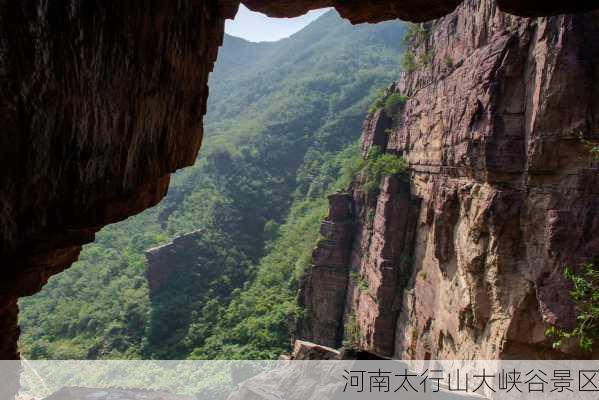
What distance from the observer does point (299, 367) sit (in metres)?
8.51

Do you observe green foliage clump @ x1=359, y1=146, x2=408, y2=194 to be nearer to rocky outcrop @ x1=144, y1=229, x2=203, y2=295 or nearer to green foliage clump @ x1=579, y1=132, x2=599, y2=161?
green foliage clump @ x1=579, y1=132, x2=599, y2=161

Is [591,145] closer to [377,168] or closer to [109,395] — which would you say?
[109,395]

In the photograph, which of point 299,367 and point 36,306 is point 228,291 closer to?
point 36,306

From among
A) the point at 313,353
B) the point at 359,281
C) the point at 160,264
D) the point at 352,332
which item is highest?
the point at 359,281

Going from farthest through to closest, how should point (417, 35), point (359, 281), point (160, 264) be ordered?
1. point (160, 264)
2. point (359, 281)
3. point (417, 35)

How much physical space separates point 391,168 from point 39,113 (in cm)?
1706

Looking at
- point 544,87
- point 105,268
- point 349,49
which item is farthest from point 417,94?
point 349,49

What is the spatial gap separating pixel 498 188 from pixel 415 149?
8007mm

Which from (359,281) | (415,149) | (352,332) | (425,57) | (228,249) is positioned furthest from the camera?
(228,249)

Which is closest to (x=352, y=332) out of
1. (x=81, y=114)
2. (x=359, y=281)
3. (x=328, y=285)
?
(x=359, y=281)

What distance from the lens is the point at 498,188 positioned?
32.5ft

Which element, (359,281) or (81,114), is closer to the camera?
(81,114)

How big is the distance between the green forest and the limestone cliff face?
11714 millimetres

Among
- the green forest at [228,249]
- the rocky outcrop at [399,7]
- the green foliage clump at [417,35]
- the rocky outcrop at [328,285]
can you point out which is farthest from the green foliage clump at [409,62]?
the rocky outcrop at [399,7]
